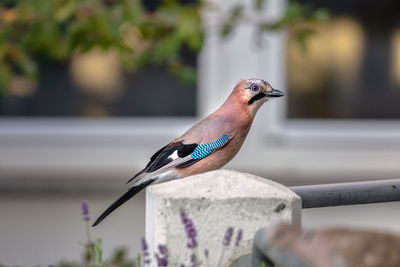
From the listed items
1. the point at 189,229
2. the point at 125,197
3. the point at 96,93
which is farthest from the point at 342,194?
the point at 96,93

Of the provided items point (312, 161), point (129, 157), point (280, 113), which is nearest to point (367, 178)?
point (312, 161)

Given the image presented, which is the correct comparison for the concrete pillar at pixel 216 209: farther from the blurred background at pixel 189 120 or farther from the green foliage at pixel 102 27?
the blurred background at pixel 189 120

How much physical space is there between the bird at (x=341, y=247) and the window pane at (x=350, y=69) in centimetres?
510

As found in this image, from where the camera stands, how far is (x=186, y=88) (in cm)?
648

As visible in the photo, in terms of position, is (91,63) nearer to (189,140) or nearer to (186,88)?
(186,88)

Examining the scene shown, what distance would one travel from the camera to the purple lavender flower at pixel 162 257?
195 centimetres

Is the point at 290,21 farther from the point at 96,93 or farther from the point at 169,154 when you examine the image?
the point at 96,93

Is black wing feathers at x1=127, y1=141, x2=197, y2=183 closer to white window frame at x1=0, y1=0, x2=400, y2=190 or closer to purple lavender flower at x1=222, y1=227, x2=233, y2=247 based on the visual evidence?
purple lavender flower at x1=222, y1=227, x2=233, y2=247

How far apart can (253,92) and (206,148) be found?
0.73 ft

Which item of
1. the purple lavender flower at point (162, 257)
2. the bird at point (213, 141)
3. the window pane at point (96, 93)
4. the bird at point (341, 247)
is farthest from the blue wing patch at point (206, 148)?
the window pane at point (96, 93)

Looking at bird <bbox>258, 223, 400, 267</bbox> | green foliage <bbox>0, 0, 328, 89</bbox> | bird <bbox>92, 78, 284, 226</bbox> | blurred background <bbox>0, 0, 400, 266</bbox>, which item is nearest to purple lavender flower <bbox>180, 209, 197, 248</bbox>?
bird <bbox>92, 78, 284, 226</bbox>

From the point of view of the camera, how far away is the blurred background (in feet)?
20.0

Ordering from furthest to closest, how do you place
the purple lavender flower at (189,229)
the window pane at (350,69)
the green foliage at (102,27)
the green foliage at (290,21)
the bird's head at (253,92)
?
the window pane at (350,69) → the green foliage at (290,21) → the green foliage at (102,27) → the bird's head at (253,92) → the purple lavender flower at (189,229)

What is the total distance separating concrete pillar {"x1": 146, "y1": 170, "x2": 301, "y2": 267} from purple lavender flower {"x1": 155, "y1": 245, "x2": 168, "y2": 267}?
0.17 feet
